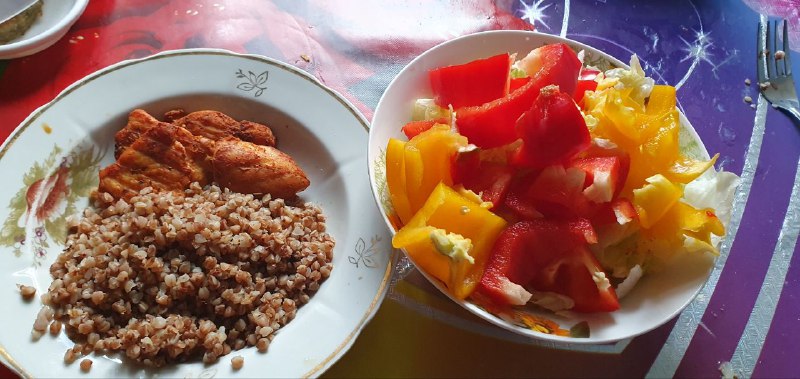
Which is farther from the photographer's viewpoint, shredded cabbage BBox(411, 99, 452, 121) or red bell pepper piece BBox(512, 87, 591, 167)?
shredded cabbage BBox(411, 99, 452, 121)

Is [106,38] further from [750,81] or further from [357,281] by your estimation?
[750,81]

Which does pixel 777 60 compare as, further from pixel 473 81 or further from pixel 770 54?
pixel 473 81

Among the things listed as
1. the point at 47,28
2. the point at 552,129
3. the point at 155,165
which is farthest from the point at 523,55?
the point at 47,28

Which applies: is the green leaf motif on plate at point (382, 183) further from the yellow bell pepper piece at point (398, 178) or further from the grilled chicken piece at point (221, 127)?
the grilled chicken piece at point (221, 127)

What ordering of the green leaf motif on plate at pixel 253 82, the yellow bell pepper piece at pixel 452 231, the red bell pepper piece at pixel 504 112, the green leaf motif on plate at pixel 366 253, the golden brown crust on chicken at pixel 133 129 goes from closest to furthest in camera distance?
1. the yellow bell pepper piece at pixel 452 231
2. the red bell pepper piece at pixel 504 112
3. the green leaf motif on plate at pixel 366 253
4. the golden brown crust on chicken at pixel 133 129
5. the green leaf motif on plate at pixel 253 82

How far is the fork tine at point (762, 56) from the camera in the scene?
189 cm

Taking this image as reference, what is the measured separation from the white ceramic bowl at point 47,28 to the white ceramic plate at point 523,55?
97 centimetres

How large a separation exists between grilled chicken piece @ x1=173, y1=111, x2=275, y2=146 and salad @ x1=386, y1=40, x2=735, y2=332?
0.46m

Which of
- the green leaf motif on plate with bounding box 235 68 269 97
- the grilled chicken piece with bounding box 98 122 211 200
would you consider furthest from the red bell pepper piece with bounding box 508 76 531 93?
the grilled chicken piece with bounding box 98 122 211 200

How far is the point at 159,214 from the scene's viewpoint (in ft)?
4.53

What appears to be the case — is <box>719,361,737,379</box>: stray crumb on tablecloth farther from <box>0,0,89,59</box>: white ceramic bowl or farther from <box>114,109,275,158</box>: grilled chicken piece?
<box>0,0,89,59</box>: white ceramic bowl

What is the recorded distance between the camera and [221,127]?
1.57 m

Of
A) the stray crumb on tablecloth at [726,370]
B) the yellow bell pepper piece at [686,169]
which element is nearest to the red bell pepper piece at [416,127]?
the yellow bell pepper piece at [686,169]

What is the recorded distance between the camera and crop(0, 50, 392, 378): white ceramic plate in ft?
4.14
